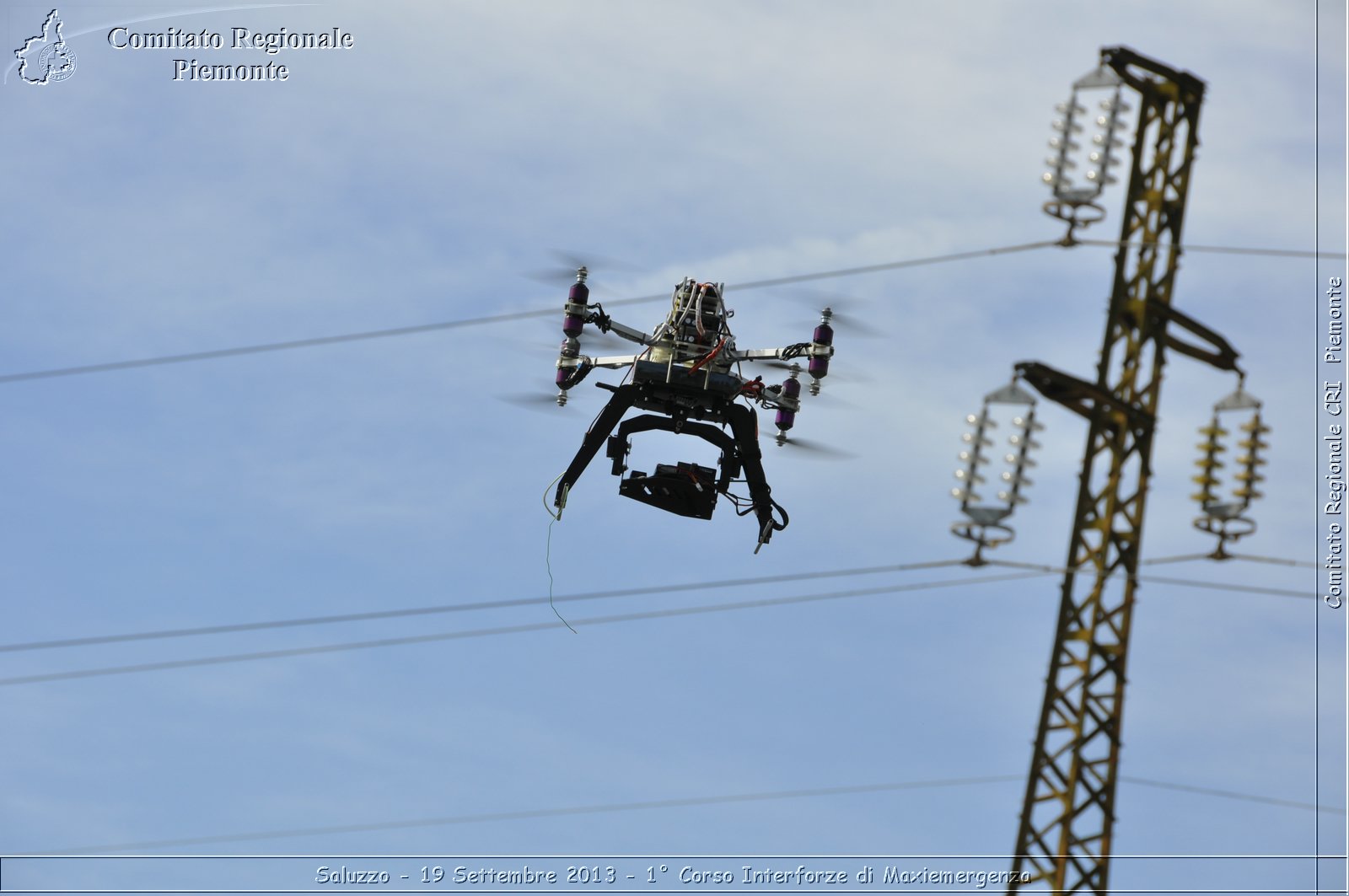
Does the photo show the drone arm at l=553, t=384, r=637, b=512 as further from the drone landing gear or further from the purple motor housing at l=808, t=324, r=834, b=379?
the purple motor housing at l=808, t=324, r=834, b=379

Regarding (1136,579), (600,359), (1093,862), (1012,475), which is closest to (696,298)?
(600,359)

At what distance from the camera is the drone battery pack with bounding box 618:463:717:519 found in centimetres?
2994

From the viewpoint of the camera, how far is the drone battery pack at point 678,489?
98.2 ft

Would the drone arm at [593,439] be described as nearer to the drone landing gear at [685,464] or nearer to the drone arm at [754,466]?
the drone landing gear at [685,464]

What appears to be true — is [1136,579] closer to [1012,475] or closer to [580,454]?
[1012,475]

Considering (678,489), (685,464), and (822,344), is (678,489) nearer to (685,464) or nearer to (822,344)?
(685,464)

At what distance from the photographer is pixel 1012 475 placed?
2672cm

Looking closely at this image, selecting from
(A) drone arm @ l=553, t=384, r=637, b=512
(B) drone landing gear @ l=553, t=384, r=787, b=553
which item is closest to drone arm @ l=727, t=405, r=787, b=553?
(B) drone landing gear @ l=553, t=384, r=787, b=553

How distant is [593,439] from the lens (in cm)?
3053

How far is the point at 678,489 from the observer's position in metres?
30.0

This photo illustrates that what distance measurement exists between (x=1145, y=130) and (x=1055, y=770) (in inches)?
348

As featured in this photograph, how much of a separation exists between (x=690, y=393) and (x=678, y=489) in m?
1.42

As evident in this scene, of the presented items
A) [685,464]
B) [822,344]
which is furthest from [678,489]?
[822,344]

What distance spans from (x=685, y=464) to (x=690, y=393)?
3.48ft
